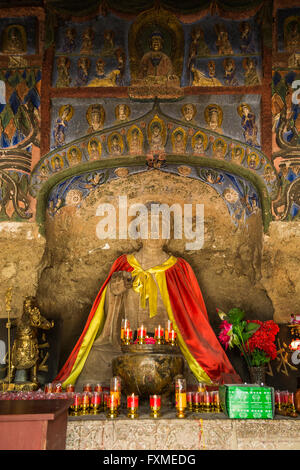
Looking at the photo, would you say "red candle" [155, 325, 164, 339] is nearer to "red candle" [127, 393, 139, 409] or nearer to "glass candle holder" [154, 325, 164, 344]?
"glass candle holder" [154, 325, 164, 344]

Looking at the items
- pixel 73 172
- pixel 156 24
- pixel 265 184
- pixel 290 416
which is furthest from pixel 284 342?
pixel 156 24

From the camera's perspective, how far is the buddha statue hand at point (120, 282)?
7.16 meters

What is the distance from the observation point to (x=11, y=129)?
7.20 metres

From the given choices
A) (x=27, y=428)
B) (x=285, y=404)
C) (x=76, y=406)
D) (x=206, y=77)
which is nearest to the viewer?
(x=27, y=428)

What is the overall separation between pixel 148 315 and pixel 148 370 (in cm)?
177

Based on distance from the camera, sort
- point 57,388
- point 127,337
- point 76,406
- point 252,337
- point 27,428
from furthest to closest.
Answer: point 252,337 → point 127,337 → point 57,388 → point 76,406 → point 27,428

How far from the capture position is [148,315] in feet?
23.9

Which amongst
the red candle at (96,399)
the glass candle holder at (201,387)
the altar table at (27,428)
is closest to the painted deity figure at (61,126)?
the red candle at (96,399)

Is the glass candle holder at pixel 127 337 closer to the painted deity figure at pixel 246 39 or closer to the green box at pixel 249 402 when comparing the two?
the green box at pixel 249 402

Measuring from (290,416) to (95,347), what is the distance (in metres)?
2.85

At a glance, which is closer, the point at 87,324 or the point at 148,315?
the point at 87,324

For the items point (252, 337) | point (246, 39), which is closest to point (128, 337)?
point (252, 337)

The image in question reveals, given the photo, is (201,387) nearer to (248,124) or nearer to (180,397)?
(180,397)

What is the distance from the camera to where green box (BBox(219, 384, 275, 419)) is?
4.97m
